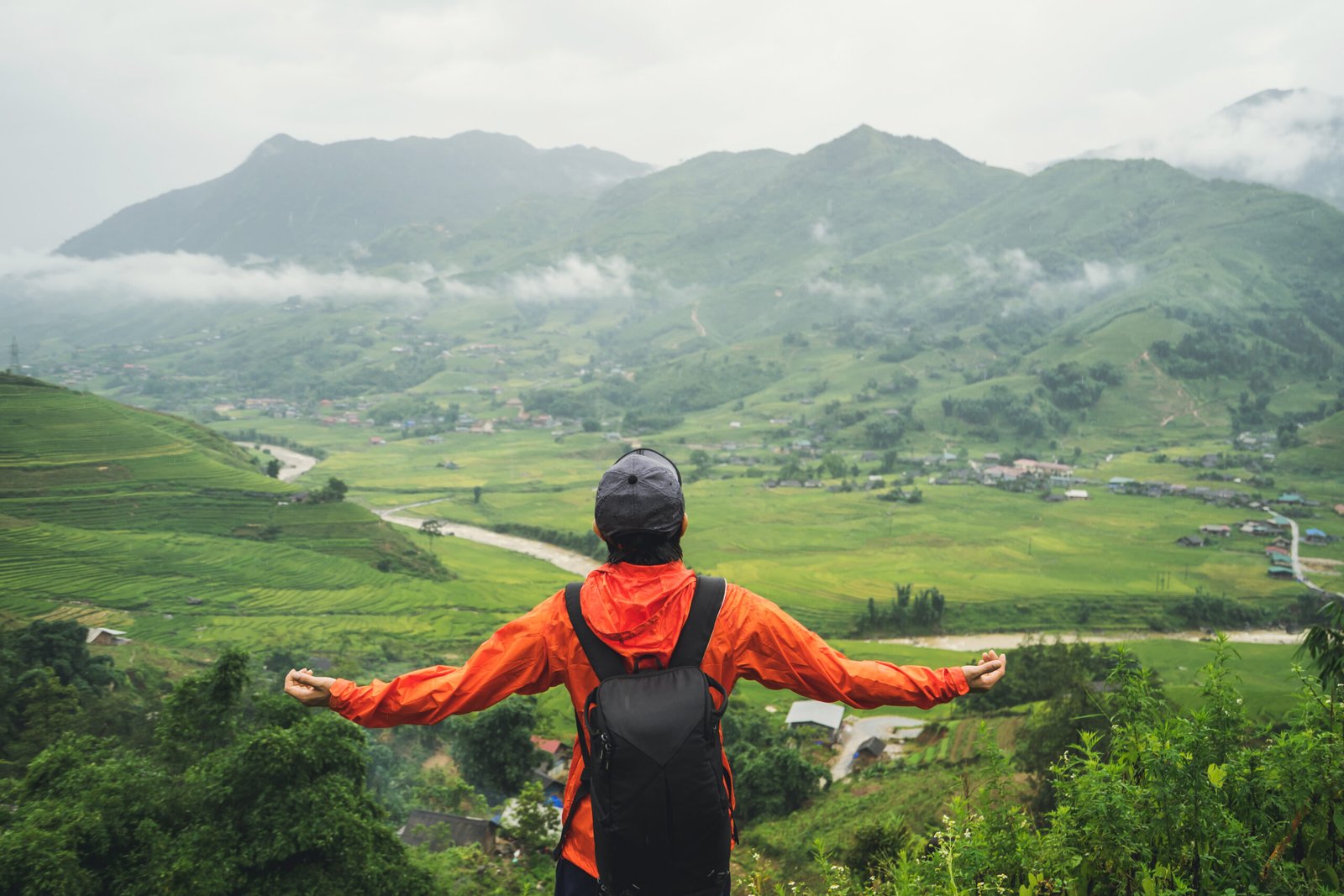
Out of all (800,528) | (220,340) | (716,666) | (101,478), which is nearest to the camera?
(716,666)

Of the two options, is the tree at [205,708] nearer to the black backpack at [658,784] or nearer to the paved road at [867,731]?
the black backpack at [658,784]

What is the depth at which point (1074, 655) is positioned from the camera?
29.9 meters

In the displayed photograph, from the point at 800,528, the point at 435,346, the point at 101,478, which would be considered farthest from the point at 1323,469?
the point at 435,346

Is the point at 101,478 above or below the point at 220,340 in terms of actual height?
below

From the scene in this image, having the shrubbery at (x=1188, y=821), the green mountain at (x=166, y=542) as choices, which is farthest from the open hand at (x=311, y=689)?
the green mountain at (x=166, y=542)

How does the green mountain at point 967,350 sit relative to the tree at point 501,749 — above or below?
above

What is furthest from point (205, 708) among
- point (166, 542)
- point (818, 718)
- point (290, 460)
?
point (290, 460)

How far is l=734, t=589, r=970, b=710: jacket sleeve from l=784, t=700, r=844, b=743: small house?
2772cm

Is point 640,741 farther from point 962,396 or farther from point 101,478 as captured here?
point 962,396

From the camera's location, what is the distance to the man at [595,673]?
2529 mm

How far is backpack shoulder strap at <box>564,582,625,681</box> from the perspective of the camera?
242 centimetres

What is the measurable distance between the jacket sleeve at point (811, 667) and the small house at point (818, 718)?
27.7 metres

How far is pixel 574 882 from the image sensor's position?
258 cm

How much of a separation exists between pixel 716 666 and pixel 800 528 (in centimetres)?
5963
